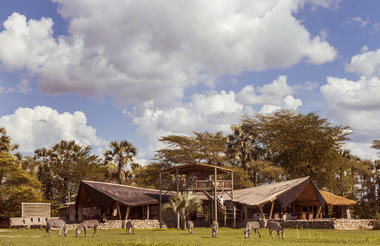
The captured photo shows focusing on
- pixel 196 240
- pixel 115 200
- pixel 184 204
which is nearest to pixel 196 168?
pixel 184 204

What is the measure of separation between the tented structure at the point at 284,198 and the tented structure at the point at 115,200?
381 inches

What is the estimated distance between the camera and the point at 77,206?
49219 mm

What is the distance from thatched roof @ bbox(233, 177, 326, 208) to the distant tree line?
15.4 m

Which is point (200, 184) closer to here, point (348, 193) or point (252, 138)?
point (252, 138)

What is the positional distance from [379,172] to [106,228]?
56.2 m

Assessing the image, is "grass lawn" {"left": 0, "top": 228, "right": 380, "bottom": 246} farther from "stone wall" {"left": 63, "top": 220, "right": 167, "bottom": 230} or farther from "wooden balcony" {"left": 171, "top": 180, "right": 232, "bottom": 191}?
"wooden balcony" {"left": 171, "top": 180, "right": 232, "bottom": 191}

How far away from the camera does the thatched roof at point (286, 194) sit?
42931 mm

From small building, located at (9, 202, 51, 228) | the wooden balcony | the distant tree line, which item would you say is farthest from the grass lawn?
the distant tree line

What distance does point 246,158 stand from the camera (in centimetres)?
7256

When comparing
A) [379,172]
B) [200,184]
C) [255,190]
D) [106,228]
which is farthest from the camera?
[379,172]

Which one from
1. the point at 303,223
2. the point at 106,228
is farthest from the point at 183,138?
the point at 303,223

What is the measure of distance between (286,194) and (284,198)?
48cm

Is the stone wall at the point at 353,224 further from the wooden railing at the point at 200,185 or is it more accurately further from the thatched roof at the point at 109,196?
the thatched roof at the point at 109,196

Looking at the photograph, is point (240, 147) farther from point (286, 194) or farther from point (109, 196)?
point (109, 196)
